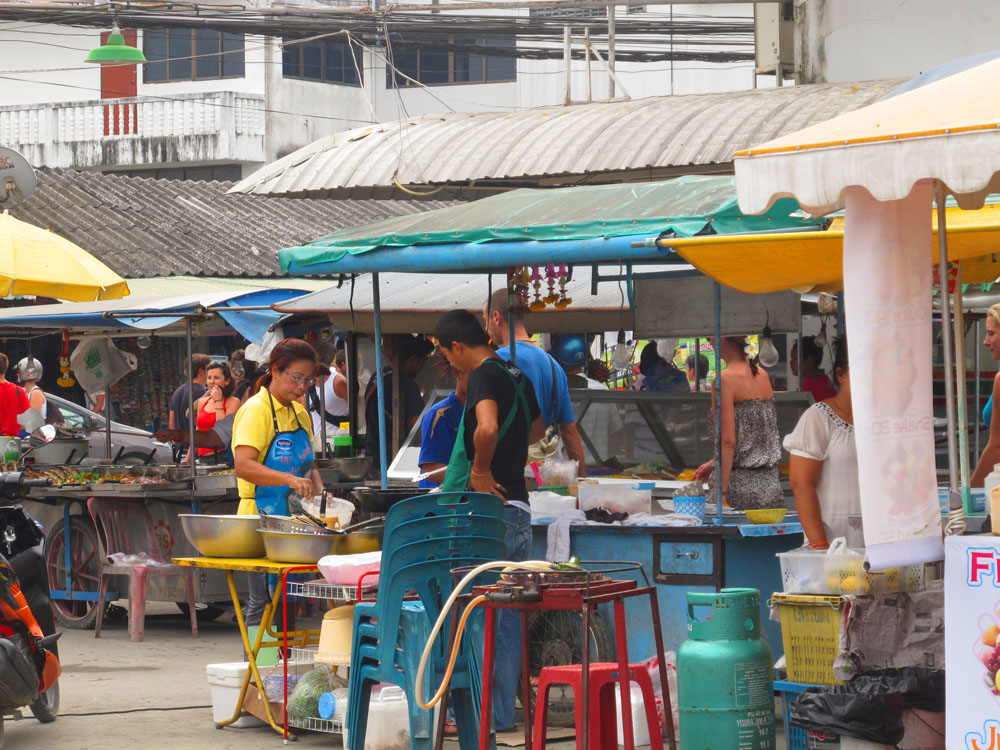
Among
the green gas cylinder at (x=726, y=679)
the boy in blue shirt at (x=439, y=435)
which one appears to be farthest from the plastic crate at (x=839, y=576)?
the boy in blue shirt at (x=439, y=435)

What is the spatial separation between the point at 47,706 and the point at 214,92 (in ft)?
79.4

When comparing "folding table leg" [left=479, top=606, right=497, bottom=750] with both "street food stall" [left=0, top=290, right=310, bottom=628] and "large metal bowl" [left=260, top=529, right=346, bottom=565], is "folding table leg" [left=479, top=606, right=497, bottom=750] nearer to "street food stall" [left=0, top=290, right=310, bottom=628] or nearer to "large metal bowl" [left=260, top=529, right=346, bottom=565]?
"large metal bowl" [left=260, top=529, right=346, bottom=565]

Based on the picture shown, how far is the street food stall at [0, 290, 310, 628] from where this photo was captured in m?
10.2

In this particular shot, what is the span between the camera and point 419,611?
579 cm

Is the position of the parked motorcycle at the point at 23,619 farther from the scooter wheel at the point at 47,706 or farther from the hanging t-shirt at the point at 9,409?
the hanging t-shirt at the point at 9,409

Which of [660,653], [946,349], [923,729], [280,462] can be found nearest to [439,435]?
[280,462]

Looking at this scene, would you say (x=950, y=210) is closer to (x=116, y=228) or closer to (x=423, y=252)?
(x=423, y=252)

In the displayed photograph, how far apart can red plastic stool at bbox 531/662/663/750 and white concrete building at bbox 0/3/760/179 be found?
→ 907 inches

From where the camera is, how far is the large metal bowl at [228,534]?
268 inches

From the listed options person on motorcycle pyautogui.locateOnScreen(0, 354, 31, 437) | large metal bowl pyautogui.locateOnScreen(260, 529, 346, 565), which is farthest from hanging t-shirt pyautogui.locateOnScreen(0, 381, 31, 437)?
large metal bowl pyautogui.locateOnScreen(260, 529, 346, 565)


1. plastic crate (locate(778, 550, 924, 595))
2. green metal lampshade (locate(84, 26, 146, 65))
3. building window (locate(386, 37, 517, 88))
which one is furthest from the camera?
building window (locate(386, 37, 517, 88))

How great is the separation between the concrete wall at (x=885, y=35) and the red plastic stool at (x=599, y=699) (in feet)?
26.9

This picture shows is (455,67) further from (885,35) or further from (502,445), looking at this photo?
(502,445)

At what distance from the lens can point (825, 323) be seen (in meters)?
13.4
